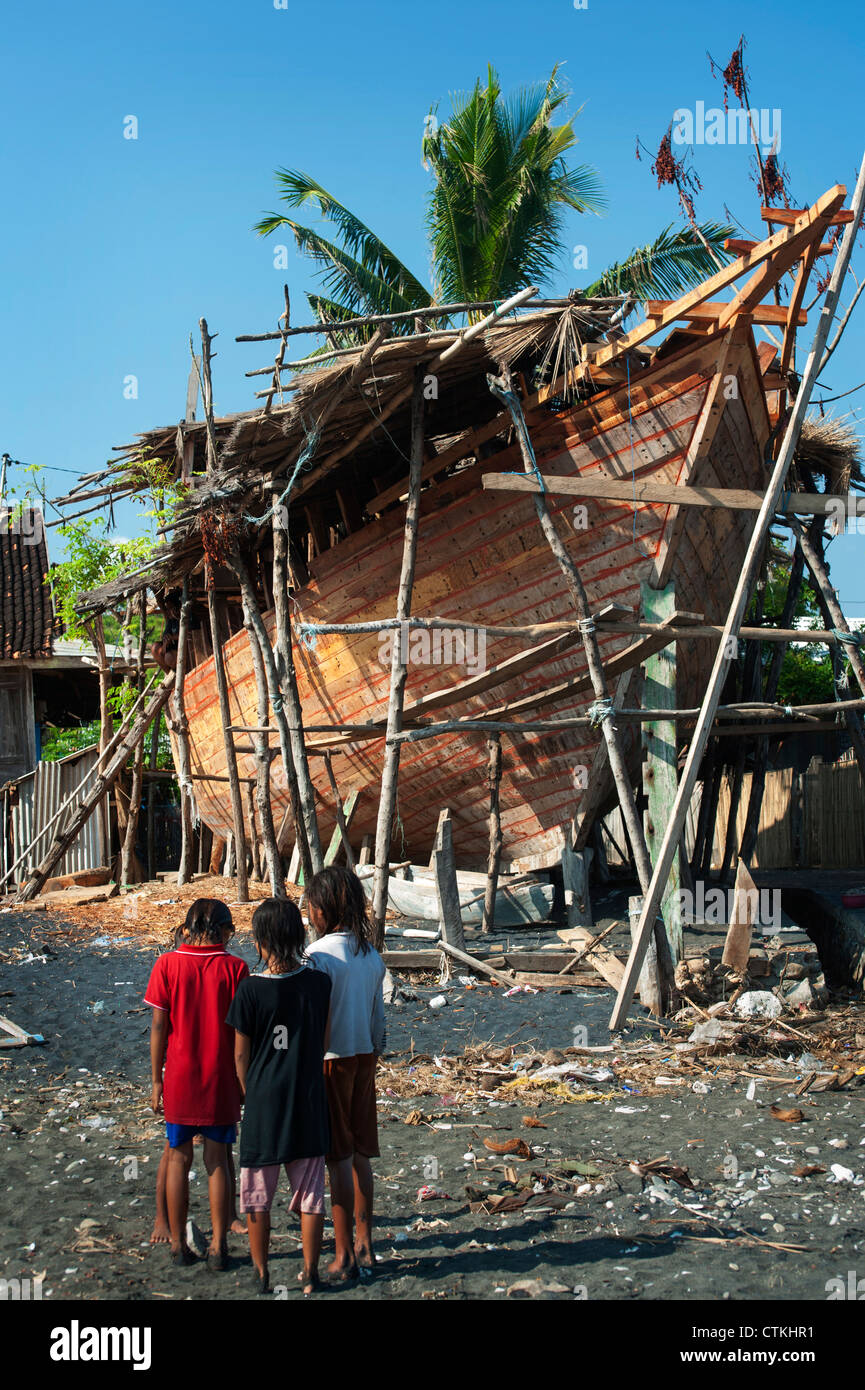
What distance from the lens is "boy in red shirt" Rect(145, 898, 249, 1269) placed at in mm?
3525

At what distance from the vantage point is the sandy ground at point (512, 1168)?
343 centimetres

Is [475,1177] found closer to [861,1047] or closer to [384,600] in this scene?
[861,1047]

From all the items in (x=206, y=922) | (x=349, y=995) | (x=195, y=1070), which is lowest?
(x=195, y=1070)

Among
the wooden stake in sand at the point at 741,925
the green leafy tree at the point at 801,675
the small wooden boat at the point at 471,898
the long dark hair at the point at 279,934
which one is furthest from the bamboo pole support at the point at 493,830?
the green leafy tree at the point at 801,675

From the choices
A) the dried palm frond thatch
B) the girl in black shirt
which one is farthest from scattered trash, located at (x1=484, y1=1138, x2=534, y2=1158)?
the dried palm frond thatch

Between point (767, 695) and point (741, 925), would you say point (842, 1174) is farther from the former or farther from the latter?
point (767, 695)

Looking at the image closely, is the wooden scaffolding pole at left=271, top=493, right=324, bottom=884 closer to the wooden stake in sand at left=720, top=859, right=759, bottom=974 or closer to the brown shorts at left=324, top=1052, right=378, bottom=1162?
the wooden stake in sand at left=720, top=859, right=759, bottom=974

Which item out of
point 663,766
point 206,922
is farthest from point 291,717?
point 206,922

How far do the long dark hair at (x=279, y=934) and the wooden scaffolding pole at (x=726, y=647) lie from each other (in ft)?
11.3

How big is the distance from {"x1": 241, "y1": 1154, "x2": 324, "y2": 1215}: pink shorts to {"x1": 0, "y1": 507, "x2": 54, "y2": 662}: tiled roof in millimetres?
15765

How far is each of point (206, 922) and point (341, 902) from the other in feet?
1.60

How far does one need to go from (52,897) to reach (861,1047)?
9.84 m

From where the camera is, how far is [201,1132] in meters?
3.59

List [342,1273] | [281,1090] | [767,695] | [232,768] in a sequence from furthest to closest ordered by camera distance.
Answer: [232,768] < [767,695] < [342,1273] < [281,1090]
